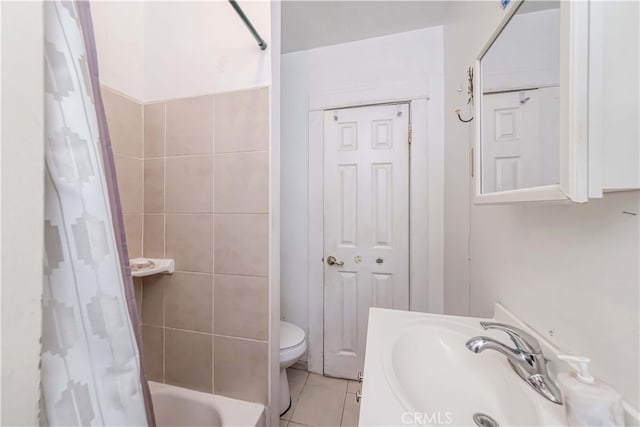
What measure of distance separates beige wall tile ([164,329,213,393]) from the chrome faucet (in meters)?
1.10

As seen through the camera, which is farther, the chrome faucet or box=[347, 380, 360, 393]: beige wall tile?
box=[347, 380, 360, 393]: beige wall tile

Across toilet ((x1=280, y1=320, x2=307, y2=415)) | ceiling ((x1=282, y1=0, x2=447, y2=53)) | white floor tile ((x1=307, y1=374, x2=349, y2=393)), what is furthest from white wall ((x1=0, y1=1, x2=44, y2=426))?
white floor tile ((x1=307, y1=374, x2=349, y2=393))

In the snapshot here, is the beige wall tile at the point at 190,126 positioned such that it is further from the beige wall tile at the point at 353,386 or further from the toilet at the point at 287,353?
the beige wall tile at the point at 353,386

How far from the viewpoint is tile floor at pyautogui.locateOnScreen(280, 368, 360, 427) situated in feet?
4.46

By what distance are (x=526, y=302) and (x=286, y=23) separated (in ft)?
6.28

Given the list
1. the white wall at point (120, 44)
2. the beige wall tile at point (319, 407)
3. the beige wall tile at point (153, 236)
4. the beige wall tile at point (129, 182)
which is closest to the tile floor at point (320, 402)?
the beige wall tile at point (319, 407)

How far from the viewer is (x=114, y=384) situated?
39cm

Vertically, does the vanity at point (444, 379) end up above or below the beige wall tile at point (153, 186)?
below

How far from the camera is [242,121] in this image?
109 centimetres

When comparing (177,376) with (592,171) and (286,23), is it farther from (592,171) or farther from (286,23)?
(286,23)

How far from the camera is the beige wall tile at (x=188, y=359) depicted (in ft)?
3.73

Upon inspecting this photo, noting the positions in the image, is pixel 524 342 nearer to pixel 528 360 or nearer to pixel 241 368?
pixel 528 360

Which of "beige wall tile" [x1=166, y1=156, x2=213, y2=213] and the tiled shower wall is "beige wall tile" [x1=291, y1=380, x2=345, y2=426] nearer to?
the tiled shower wall

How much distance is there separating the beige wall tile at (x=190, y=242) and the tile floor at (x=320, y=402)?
3.32 ft
